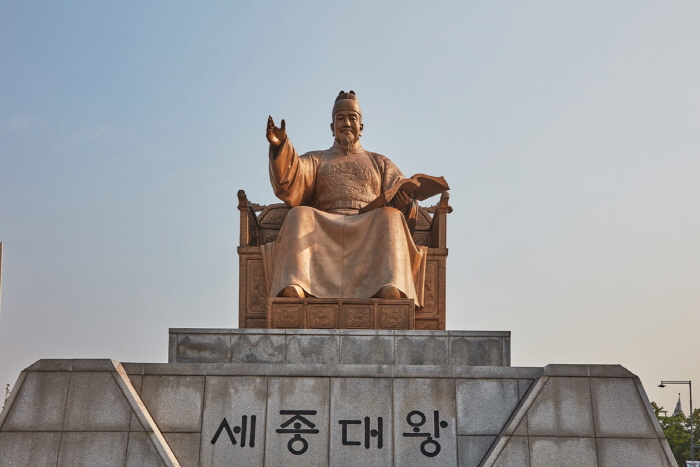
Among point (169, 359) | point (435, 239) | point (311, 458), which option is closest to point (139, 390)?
point (169, 359)

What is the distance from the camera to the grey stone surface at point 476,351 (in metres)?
7.86

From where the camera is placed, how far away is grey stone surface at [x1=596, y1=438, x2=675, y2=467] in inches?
267

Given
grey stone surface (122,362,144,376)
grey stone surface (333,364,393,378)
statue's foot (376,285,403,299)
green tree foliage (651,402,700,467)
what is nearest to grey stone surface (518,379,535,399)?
grey stone surface (333,364,393,378)

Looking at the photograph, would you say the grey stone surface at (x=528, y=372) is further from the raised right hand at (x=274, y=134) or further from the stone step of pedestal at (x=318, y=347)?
the raised right hand at (x=274, y=134)

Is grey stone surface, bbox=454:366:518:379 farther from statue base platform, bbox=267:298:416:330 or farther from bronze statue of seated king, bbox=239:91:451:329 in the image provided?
bronze statue of seated king, bbox=239:91:451:329

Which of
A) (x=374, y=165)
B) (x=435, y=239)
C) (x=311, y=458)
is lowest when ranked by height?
(x=311, y=458)

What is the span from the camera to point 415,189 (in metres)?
9.38

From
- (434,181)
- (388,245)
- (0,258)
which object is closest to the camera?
(0,258)

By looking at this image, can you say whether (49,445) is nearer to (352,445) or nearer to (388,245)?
(352,445)

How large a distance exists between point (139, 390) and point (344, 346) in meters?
1.68

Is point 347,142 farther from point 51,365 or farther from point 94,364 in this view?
point 51,365

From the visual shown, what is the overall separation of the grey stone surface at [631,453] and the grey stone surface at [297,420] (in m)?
2.02

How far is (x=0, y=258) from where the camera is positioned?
7672 mm

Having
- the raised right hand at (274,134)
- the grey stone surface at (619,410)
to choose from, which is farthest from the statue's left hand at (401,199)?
the grey stone surface at (619,410)
